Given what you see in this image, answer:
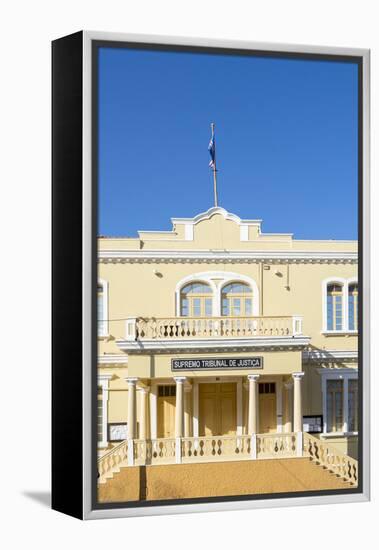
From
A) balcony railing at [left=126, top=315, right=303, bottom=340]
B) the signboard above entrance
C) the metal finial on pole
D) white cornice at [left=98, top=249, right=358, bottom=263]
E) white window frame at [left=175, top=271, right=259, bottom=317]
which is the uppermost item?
the metal finial on pole

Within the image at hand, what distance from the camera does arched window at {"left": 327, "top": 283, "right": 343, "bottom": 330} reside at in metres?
16.4

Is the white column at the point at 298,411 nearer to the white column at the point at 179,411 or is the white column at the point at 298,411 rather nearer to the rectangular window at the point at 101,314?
the white column at the point at 179,411

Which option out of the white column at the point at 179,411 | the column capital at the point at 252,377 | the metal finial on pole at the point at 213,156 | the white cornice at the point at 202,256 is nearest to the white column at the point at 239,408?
the column capital at the point at 252,377

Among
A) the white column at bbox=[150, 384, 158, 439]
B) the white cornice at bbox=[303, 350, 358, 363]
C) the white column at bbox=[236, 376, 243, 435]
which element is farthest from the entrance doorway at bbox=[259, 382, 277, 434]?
the white column at bbox=[150, 384, 158, 439]

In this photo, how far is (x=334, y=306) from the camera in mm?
16469

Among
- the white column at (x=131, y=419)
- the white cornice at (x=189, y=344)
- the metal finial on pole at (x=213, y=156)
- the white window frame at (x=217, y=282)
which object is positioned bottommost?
the white column at (x=131, y=419)

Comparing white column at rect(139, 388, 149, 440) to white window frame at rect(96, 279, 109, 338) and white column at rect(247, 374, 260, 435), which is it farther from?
white column at rect(247, 374, 260, 435)

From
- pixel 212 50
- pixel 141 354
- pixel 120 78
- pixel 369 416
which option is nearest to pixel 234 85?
pixel 212 50

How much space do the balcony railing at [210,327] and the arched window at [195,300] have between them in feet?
0.72

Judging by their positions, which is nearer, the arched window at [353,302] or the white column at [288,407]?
the white column at [288,407]

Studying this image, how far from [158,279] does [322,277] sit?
2439 mm

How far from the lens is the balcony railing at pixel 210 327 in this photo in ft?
50.6

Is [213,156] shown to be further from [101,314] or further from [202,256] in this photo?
[101,314]

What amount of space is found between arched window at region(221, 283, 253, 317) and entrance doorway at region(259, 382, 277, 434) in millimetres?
1041
